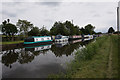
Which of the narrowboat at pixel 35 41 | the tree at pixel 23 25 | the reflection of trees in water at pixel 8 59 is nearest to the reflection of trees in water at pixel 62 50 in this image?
the reflection of trees in water at pixel 8 59

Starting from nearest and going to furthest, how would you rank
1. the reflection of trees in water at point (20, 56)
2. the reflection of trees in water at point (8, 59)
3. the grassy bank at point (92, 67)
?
1. the grassy bank at point (92, 67)
2. the reflection of trees in water at point (8, 59)
3. the reflection of trees in water at point (20, 56)

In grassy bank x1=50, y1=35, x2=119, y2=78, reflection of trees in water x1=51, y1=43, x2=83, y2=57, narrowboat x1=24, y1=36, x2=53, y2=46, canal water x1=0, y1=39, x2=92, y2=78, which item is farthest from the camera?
narrowboat x1=24, y1=36, x2=53, y2=46

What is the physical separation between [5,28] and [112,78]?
77.4 ft

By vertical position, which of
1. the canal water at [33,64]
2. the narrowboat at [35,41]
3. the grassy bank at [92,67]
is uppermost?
the narrowboat at [35,41]

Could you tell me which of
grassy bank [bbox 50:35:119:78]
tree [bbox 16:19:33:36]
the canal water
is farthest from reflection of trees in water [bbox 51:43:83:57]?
tree [bbox 16:19:33:36]

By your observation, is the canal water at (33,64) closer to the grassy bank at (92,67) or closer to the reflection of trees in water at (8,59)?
the reflection of trees in water at (8,59)

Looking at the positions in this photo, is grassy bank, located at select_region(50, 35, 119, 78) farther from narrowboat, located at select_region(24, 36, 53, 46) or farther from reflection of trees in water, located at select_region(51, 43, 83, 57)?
narrowboat, located at select_region(24, 36, 53, 46)

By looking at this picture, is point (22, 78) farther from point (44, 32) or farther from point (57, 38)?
point (44, 32)

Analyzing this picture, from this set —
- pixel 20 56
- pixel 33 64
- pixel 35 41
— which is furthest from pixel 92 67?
pixel 35 41

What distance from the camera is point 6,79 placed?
4.73m

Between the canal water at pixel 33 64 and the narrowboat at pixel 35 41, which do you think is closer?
the canal water at pixel 33 64

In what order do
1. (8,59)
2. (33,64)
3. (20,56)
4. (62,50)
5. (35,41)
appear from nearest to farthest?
(33,64), (8,59), (20,56), (62,50), (35,41)

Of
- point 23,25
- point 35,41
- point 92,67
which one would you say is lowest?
point 92,67

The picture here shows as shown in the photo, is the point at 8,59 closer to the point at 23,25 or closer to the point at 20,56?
the point at 20,56
